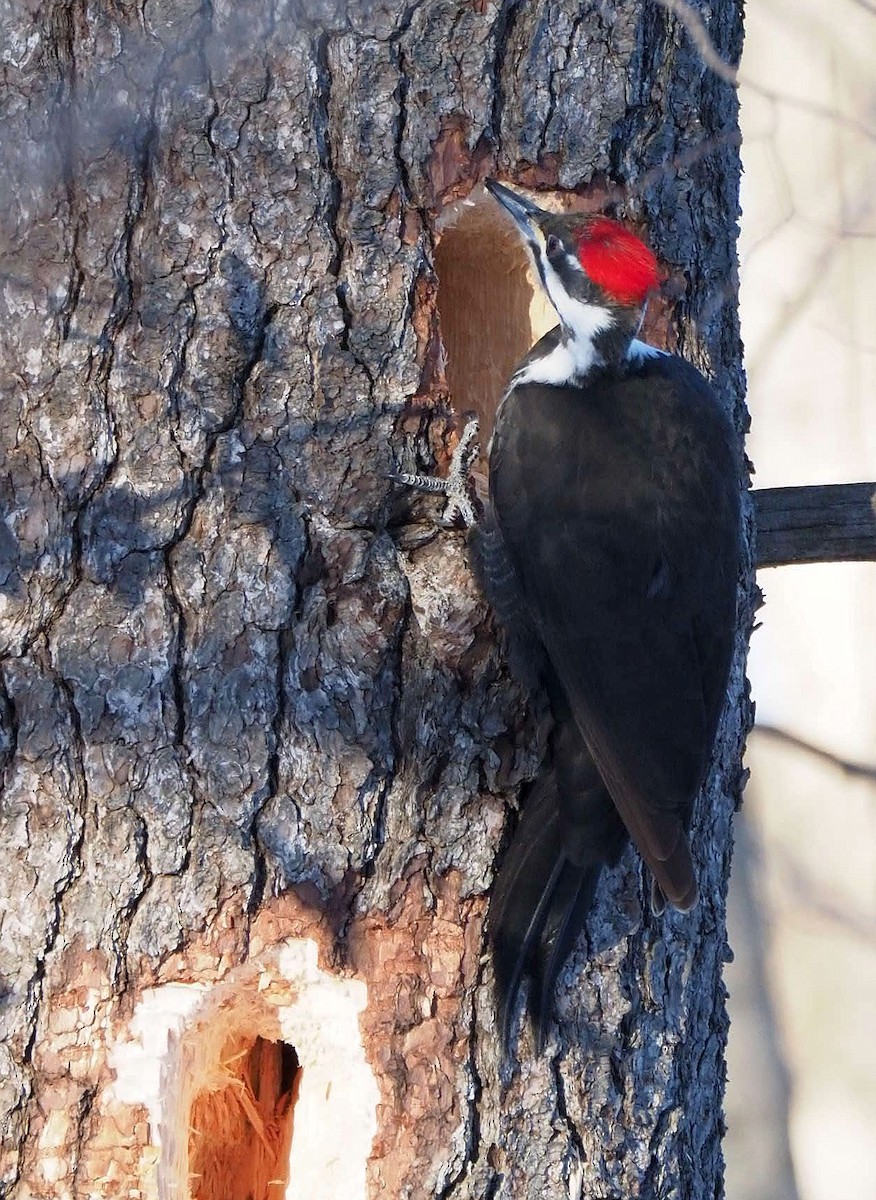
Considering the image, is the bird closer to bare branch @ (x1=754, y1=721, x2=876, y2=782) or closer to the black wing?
the black wing

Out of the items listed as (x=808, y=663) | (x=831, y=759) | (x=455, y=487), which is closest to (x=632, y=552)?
(x=455, y=487)

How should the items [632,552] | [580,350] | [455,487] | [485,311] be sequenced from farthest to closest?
[485,311] < [580,350] < [632,552] < [455,487]

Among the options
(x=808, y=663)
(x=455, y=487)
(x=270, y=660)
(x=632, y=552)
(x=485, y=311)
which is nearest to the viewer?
(x=270, y=660)

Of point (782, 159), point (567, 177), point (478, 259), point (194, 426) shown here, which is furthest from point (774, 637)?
point (194, 426)

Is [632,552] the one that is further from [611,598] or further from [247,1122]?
[247,1122]

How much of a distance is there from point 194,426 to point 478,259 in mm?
913

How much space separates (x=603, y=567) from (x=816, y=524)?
0.49 m

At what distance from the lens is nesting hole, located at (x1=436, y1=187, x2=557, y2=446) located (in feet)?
8.81

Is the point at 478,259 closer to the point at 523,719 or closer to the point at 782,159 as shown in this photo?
the point at 523,719

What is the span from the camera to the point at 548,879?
216 cm

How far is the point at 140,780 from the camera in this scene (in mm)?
2043

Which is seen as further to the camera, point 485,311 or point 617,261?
point 485,311

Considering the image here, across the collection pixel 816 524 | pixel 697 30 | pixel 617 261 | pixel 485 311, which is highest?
pixel 697 30

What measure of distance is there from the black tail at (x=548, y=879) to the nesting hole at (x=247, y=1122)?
0.44 m
